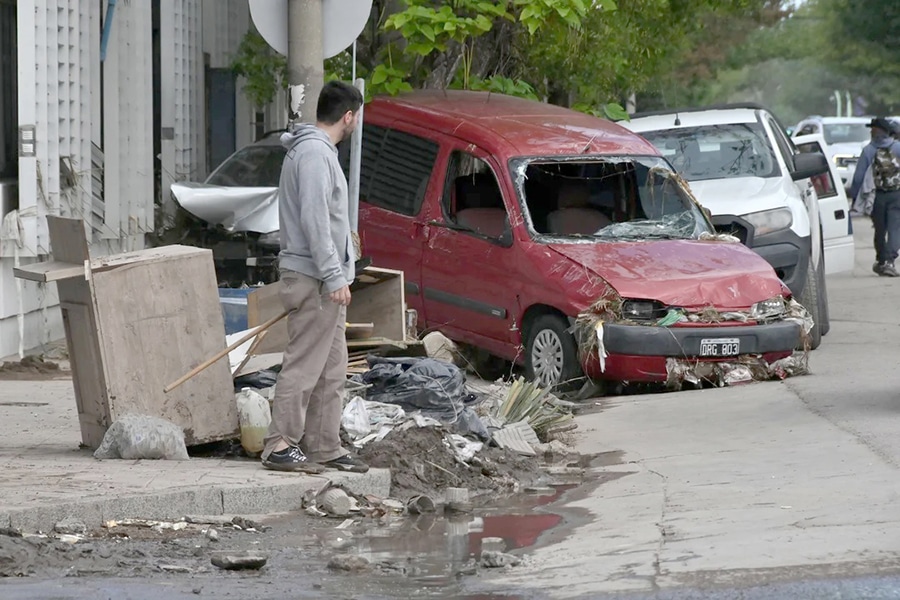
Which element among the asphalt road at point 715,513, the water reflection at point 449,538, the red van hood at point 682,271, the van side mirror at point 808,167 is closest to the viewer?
the asphalt road at point 715,513

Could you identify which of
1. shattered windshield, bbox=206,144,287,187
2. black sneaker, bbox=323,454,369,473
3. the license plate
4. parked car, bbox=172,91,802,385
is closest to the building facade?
shattered windshield, bbox=206,144,287,187

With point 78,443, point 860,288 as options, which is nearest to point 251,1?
point 78,443

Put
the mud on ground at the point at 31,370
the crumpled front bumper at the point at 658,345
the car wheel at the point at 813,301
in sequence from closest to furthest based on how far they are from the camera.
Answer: the crumpled front bumper at the point at 658,345 → the mud on ground at the point at 31,370 → the car wheel at the point at 813,301

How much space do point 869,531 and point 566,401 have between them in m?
4.24

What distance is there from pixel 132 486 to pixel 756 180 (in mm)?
7669

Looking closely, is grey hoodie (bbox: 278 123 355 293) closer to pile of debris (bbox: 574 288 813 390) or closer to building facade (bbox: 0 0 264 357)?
pile of debris (bbox: 574 288 813 390)

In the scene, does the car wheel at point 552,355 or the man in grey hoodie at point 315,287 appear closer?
the man in grey hoodie at point 315,287

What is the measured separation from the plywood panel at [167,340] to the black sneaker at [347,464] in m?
0.61

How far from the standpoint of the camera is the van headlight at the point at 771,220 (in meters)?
12.3

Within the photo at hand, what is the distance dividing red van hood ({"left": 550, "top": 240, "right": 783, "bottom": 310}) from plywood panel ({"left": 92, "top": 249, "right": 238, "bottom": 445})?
319 cm

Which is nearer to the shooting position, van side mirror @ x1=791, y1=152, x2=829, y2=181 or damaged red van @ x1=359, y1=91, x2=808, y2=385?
damaged red van @ x1=359, y1=91, x2=808, y2=385

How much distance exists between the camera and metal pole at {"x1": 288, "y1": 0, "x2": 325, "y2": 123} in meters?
8.16

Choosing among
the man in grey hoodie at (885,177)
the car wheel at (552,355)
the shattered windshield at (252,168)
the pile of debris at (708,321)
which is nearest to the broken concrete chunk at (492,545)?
the pile of debris at (708,321)

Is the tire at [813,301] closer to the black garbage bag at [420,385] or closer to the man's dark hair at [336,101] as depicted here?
the black garbage bag at [420,385]
